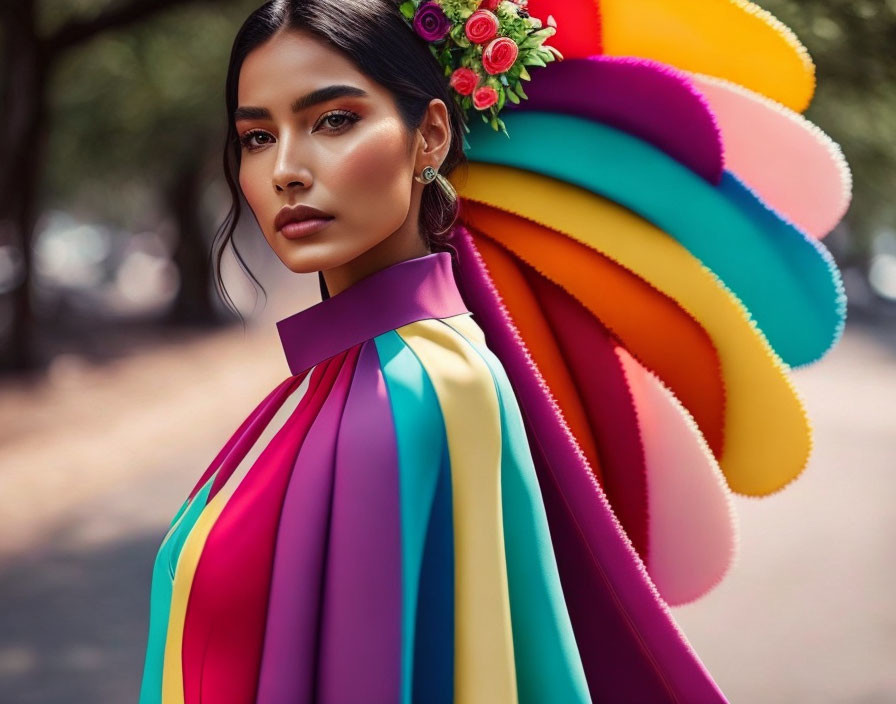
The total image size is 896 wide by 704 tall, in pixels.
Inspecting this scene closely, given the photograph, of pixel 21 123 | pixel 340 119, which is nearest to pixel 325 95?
pixel 340 119

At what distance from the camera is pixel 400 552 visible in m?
1.63

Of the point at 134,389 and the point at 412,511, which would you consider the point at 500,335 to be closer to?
the point at 412,511

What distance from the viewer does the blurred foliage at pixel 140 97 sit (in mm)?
9742

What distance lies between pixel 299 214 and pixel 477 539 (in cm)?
60

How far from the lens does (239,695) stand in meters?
1.69

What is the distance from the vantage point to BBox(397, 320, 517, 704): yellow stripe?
166 cm

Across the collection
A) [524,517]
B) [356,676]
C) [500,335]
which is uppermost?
[500,335]

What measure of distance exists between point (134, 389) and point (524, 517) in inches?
471

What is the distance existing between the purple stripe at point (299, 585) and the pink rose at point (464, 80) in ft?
2.23

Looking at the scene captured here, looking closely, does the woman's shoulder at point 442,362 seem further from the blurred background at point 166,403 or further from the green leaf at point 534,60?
the green leaf at point 534,60

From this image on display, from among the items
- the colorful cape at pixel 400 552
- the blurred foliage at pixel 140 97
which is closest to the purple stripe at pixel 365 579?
the colorful cape at pixel 400 552

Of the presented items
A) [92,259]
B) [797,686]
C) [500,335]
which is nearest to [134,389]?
[797,686]

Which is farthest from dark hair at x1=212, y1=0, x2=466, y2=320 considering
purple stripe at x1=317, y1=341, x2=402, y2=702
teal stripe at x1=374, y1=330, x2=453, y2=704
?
purple stripe at x1=317, y1=341, x2=402, y2=702

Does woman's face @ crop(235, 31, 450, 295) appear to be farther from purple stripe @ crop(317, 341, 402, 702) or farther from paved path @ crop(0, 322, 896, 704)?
paved path @ crop(0, 322, 896, 704)
